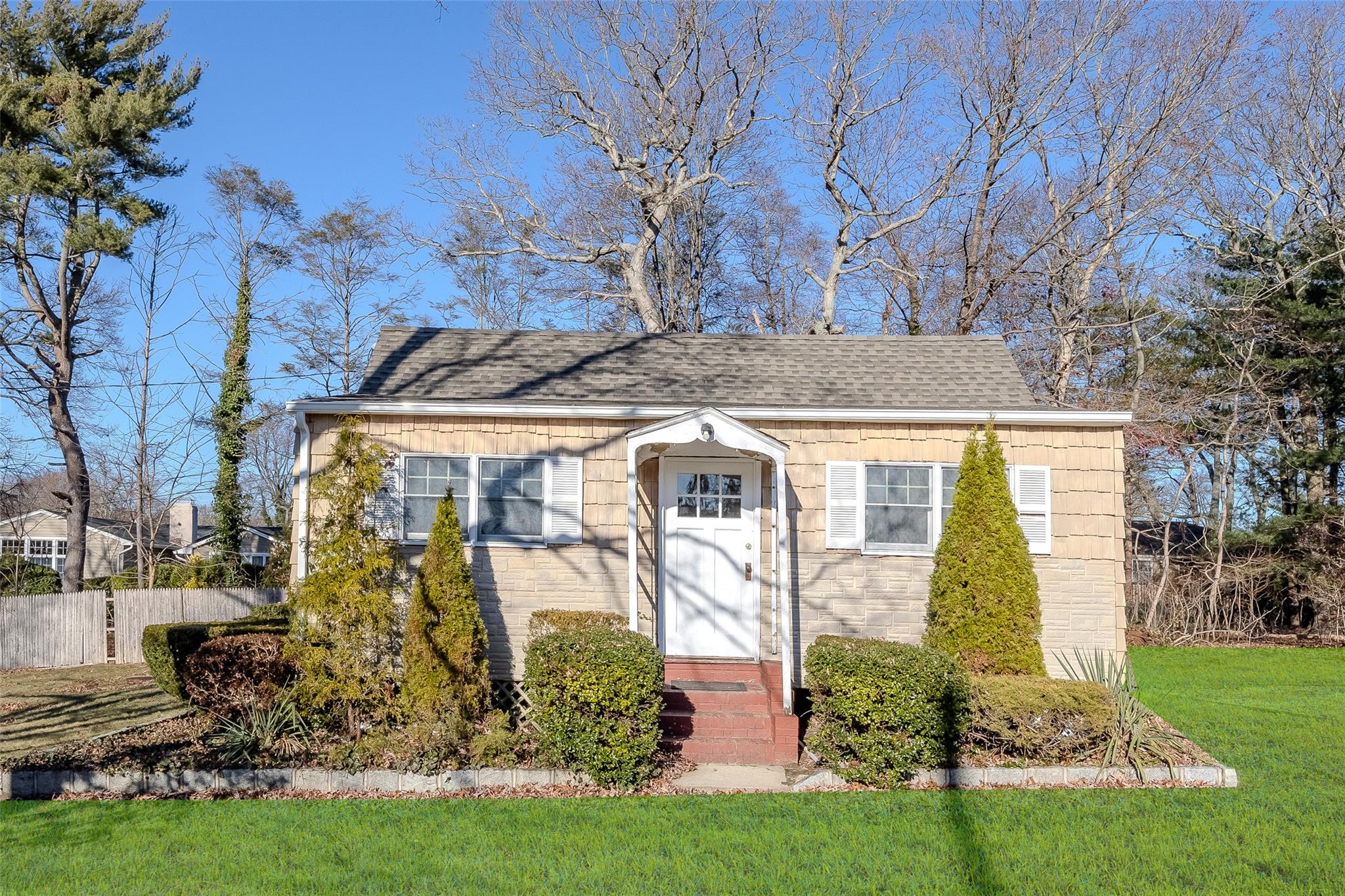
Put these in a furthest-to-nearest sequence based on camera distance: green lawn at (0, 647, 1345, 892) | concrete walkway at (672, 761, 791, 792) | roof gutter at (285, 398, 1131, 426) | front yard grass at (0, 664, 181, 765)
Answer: roof gutter at (285, 398, 1131, 426) < front yard grass at (0, 664, 181, 765) < concrete walkway at (672, 761, 791, 792) < green lawn at (0, 647, 1345, 892)

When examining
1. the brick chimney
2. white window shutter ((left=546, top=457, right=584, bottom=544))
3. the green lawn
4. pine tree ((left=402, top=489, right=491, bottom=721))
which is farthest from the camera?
the brick chimney

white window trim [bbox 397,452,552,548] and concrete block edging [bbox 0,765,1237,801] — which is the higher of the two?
white window trim [bbox 397,452,552,548]

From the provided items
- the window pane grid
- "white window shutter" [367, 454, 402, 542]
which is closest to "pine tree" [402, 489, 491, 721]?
"white window shutter" [367, 454, 402, 542]

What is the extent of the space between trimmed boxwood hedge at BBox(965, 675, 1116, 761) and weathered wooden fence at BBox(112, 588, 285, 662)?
14.1 m

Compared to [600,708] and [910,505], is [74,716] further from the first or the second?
[910,505]

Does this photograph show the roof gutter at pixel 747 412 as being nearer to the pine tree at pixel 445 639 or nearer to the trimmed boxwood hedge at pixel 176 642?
the pine tree at pixel 445 639

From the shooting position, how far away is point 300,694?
8453 mm

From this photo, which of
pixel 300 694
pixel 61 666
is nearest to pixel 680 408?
pixel 300 694

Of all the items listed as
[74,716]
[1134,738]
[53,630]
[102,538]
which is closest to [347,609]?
[74,716]

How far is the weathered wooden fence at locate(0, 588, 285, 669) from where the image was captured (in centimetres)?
1653

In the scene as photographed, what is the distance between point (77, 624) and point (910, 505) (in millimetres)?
14996

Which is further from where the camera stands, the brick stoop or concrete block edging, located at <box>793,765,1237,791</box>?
the brick stoop

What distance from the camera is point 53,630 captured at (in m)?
16.8

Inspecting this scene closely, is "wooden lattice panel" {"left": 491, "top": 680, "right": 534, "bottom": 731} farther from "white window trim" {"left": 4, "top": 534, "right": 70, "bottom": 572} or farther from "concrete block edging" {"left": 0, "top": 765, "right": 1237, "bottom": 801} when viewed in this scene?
"white window trim" {"left": 4, "top": 534, "right": 70, "bottom": 572}
